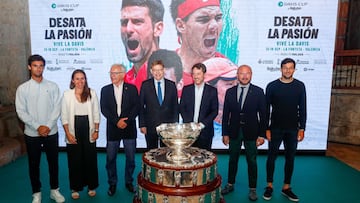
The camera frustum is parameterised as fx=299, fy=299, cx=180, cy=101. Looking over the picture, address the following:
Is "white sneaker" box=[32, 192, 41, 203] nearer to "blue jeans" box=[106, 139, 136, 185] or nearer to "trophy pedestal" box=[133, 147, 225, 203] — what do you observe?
"blue jeans" box=[106, 139, 136, 185]

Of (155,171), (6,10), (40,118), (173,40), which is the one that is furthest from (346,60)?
(6,10)

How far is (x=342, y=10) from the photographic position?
7.04 metres

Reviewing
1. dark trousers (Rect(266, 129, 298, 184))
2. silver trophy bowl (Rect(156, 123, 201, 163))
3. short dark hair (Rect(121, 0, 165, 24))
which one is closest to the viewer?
silver trophy bowl (Rect(156, 123, 201, 163))

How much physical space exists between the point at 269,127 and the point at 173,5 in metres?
2.76

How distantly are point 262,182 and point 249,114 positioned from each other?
1284 millimetres

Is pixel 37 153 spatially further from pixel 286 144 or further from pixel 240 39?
pixel 240 39

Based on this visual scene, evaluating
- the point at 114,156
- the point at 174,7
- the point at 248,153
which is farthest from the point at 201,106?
the point at 174,7

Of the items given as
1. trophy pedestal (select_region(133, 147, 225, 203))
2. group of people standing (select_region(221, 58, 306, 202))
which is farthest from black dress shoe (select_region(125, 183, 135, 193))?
group of people standing (select_region(221, 58, 306, 202))

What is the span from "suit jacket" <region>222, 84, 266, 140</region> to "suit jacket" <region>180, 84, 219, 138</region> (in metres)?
0.16

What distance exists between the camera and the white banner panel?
5102 mm

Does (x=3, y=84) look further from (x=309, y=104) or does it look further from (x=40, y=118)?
(x=309, y=104)

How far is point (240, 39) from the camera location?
5.20 m

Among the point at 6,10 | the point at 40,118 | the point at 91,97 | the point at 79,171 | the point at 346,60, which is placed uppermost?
the point at 6,10

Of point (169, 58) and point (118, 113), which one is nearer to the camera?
point (118, 113)
